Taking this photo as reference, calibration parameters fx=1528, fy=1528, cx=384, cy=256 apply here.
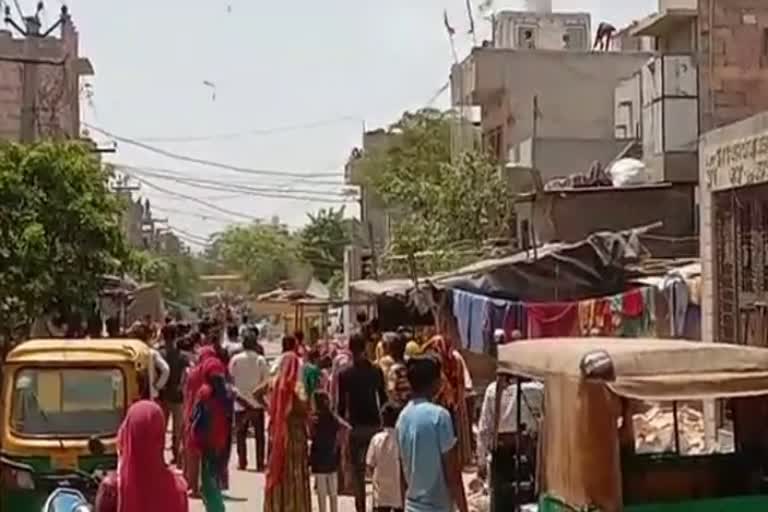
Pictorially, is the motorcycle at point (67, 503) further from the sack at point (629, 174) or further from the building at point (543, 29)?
the building at point (543, 29)

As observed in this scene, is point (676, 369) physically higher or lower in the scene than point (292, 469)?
higher

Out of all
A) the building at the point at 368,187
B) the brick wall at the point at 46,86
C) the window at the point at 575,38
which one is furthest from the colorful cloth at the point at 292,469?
the building at the point at 368,187

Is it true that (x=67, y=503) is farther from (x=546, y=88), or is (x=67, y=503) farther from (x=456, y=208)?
(x=546, y=88)

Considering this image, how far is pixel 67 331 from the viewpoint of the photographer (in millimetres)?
21594

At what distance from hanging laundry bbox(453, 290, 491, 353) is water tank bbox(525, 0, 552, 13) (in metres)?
33.6

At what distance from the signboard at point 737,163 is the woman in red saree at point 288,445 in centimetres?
464

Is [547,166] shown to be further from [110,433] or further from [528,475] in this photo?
[528,475]

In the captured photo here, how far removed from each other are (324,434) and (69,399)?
2.13m

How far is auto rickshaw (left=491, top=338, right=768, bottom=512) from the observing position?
6945 millimetres

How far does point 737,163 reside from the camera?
→ 14.5m

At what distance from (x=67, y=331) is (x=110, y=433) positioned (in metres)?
9.55

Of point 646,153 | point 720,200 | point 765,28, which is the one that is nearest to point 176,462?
point 720,200

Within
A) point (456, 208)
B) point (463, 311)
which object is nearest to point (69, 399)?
point (463, 311)

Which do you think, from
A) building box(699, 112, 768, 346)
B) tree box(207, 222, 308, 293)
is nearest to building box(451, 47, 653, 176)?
building box(699, 112, 768, 346)
